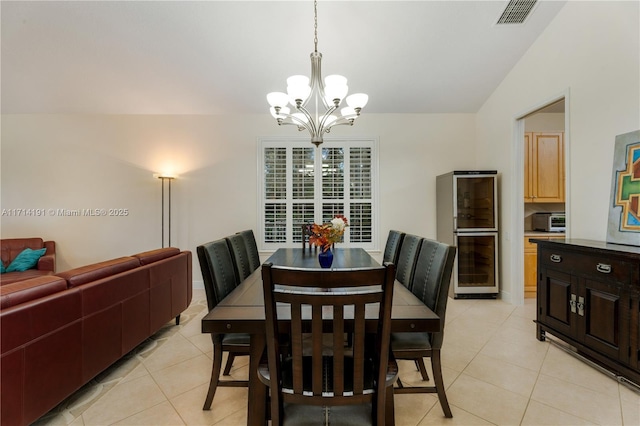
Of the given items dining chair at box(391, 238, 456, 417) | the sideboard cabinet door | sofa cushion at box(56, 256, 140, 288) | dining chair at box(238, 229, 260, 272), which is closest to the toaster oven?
the sideboard cabinet door

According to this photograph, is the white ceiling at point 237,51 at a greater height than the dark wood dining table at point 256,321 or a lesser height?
greater

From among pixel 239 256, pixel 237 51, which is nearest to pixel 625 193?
pixel 239 256

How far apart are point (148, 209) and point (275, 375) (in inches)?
166

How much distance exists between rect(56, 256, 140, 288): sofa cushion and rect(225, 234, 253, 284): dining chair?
0.86 metres

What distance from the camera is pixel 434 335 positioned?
160 cm

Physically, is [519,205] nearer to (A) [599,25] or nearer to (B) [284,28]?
(A) [599,25]

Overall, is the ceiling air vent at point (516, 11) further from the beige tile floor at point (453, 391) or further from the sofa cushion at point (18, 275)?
the sofa cushion at point (18, 275)

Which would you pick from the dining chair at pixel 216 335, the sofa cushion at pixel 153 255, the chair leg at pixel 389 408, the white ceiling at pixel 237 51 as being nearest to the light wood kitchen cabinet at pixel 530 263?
the white ceiling at pixel 237 51

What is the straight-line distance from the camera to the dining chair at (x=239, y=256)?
2182 mm

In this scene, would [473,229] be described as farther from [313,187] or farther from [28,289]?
[28,289]

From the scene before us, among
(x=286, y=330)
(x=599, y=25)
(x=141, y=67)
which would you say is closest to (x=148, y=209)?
(x=141, y=67)

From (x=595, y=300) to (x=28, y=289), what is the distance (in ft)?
12.6

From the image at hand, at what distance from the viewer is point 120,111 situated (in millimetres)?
4164

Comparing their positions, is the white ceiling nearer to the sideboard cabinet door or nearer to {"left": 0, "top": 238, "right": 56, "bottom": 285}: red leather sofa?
{"left": 0, "top": 238, "right": 56, "bottom": 285}: red leather sofa
